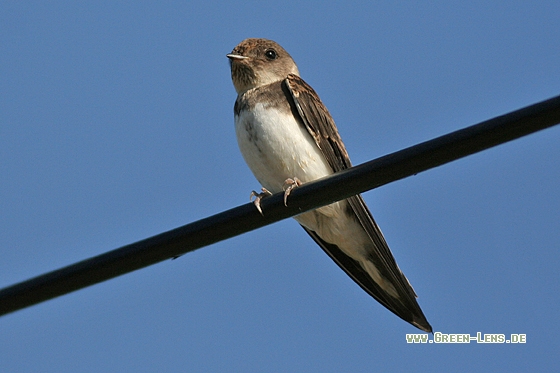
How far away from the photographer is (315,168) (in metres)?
5.65

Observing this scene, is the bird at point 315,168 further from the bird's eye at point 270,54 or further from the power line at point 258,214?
the power line at point 258,214

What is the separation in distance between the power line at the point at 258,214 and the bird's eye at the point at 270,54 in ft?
9.50

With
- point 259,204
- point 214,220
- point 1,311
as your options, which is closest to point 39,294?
point 1,311

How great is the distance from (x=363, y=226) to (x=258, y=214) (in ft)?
6.14

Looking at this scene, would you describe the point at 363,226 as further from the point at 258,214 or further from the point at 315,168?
the point at 258,214

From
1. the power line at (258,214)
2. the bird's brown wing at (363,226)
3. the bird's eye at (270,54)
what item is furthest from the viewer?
the bird's eye at (270,54)

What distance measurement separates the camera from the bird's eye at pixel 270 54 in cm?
663

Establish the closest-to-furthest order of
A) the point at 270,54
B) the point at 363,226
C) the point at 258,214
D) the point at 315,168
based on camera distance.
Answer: the point at 258,214 → the point at 363,226 → the point at 315,168 → the point at 270,54

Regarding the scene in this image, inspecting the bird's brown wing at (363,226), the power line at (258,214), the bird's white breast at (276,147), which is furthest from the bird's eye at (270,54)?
the power line at (258,214)

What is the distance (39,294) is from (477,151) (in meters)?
1.82

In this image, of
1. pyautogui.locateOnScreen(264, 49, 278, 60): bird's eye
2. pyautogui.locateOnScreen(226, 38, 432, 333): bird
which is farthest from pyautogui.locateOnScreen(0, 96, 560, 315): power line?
pyautogui.locateOnScreen(264, 49, 278, 60): bird's eye

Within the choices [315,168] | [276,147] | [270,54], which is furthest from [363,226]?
[270,54]

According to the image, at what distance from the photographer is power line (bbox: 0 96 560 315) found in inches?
123

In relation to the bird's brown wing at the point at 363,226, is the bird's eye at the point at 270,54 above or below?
above
